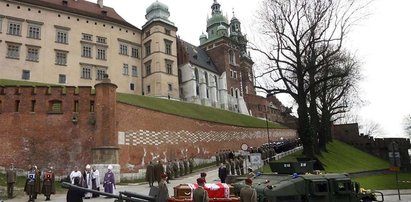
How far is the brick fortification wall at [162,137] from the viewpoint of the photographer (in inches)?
1058

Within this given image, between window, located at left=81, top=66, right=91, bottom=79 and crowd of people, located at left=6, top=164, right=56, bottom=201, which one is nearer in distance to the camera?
crowd of people, located at left=6, top=164, right=56, bottom=201

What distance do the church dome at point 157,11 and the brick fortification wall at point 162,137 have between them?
28.7 metres

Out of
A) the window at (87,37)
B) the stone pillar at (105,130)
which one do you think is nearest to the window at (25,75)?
the window at (87,37)

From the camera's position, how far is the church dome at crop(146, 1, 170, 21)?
60.9 meters

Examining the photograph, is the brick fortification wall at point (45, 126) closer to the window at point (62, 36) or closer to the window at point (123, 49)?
the window at point (62, 36)

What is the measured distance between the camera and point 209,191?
9641 mm

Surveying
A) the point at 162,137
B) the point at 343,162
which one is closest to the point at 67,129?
the point at 162,137

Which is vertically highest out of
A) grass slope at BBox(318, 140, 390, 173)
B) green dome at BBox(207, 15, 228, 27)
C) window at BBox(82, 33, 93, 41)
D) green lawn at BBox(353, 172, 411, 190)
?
green dome at BBox(207, 15, 228, 27)

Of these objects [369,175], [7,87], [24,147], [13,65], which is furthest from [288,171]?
[13,65]

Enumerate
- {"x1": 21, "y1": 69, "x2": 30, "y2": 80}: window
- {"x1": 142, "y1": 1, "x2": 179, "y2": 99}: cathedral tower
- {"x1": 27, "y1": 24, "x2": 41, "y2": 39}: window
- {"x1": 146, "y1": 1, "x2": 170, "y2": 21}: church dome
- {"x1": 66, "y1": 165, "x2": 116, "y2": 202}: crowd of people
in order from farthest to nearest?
{"x1": 146, "y1": 1, "x2": 170, "y2": 21}: church dome < {"x1": 142, "y1": 1, "x2": 179, "y2": 99}: cathedral tower < {"x1": 27, "y1": 24, "x2": 41, "y2": 39}: window < {"x1": 21, "y1": 69, "x2": 30, "y2": 80}: window < {"x1": 66, "y1": 165, "x2": 116, "y2": 202}: crowd of people

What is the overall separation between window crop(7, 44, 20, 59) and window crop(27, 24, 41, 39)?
2259mm

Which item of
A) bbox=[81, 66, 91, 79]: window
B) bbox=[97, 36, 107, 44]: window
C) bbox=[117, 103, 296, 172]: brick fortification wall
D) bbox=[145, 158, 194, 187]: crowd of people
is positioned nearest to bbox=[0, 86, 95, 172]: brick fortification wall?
bbox=[117, 103, 296, 172]: brick fortification wall

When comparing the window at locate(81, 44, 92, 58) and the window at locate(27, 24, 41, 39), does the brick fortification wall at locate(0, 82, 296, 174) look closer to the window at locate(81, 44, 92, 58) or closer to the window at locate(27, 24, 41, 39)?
the window at locate(27, 24, 41, 39)

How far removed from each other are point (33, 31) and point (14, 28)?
2.41 meters
